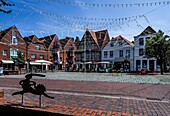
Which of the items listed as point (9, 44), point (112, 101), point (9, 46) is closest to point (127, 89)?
point (112, 101)

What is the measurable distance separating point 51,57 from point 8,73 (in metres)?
21.6

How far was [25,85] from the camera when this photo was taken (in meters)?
4.39

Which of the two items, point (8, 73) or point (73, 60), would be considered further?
point (73, 60)

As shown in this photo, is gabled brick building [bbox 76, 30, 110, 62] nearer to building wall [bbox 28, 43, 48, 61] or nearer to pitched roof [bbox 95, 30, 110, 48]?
pitched roof [bbox 95, 30, 110, 48]

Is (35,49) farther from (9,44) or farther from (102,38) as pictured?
(102,38)

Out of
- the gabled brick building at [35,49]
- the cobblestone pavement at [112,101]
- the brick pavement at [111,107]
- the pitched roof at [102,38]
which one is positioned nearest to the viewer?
the brick pavement at [111,107]

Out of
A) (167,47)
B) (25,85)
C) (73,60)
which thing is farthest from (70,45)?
(25,85)

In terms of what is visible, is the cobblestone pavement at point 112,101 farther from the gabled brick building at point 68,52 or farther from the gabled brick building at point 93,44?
the gabled brick building at point 68,52

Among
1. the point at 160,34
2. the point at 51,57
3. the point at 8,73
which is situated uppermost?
the point at 160,34

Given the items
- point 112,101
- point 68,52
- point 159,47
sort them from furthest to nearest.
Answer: point 68,52, point 159,47, point 112,101

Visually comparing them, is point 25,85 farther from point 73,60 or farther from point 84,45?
point 73,60

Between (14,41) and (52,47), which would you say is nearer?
(14,41)

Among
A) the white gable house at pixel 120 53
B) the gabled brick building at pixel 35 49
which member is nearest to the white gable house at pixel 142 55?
the white gable house at pixel 120 53

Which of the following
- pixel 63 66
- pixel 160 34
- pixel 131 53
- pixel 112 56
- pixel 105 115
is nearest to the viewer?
pixel 105 115
